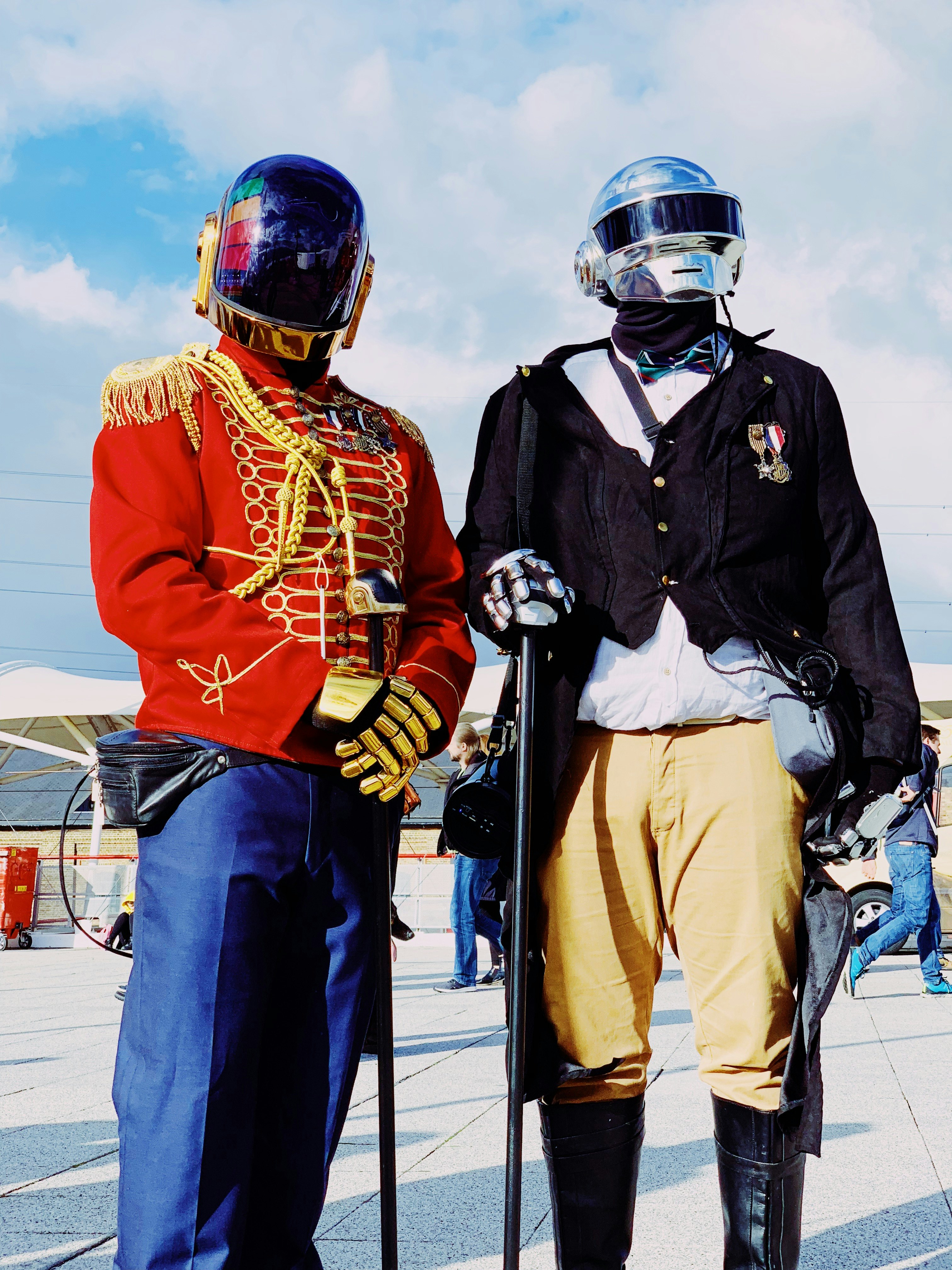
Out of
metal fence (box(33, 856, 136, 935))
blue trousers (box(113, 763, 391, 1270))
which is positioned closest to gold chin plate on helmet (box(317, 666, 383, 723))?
blue trousers (box(113, 763, 391, 1270))

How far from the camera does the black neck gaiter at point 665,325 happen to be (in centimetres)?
247

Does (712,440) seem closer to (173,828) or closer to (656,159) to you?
(656,159)

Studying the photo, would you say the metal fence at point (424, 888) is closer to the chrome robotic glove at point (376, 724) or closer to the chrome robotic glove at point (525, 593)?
the chrome robotic glove at point (525, 593)

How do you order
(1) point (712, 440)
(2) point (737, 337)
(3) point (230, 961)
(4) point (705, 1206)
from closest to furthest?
(3) point (230, 961) < (1) point (712, 440) < (2) point (737, 337) < (4) point (705, 1206)

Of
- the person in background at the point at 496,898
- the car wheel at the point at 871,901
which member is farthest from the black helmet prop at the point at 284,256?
the car wheel at the point at 871,901

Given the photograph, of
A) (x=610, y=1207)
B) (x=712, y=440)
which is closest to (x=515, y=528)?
(x=712, y=440)

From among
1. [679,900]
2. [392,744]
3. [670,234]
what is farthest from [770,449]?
[392,744]

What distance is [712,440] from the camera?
239 centimetres

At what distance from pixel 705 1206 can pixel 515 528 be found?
1871 mm

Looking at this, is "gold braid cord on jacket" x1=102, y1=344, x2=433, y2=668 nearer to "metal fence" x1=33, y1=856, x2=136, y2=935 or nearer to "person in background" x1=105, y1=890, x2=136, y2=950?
"person in background" x1=105, y1=890, x2=136, y2=950

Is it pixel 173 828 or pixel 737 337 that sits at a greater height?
Answer: pixel 737 337

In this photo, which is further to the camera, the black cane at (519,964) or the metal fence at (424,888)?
the metal fence at (424,888)

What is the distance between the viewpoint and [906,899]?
830cm

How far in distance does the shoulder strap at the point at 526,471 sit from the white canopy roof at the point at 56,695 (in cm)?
1927
